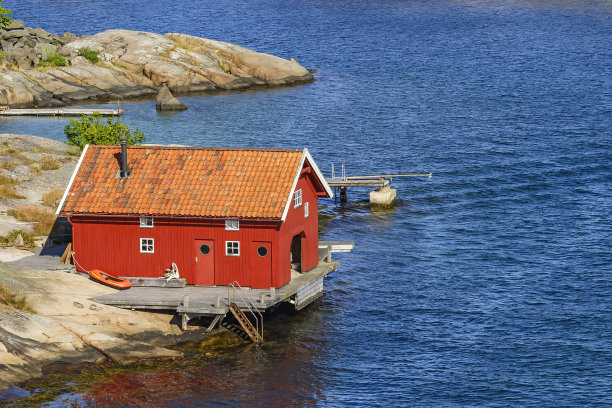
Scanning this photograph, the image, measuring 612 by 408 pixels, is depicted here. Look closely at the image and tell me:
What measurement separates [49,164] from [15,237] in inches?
506

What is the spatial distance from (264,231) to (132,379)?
9.22 meters

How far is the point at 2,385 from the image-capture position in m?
36.2

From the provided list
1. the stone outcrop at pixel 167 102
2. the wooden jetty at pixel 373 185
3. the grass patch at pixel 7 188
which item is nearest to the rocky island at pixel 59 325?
the grass patch at pixel 7 188

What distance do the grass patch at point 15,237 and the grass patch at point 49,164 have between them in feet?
37.4

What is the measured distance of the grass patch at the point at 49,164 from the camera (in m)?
62.0

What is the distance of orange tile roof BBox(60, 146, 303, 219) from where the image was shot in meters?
43.7

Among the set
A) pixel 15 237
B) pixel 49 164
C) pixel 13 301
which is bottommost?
pixel 13 301

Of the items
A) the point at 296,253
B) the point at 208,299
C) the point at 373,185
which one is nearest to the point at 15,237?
the point at 208,299

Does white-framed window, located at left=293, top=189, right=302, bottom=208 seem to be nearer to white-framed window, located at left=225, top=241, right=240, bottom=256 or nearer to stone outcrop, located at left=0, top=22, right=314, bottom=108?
white-framed window, located at left=225, top=241, right=240, bottom=256

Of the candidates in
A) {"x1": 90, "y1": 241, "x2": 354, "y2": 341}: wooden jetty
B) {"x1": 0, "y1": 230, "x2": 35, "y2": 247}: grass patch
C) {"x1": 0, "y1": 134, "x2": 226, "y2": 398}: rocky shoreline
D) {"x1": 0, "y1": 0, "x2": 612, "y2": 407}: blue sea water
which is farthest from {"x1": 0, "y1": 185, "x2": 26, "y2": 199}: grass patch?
{"x1": 0, "y1": 0, "x2": 612, "y2": 407}: blue sea water

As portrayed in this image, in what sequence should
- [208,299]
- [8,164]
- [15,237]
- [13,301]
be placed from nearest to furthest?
1. [13,301]
2. [208,299]
3. [15,237]
4. [8,164]

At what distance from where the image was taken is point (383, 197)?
6919 cm

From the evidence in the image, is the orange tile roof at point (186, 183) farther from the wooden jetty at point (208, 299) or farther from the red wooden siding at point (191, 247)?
the wooden jetty at point (208, 299)

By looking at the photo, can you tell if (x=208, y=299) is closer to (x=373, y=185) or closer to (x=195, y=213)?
(x=195, y=213)
